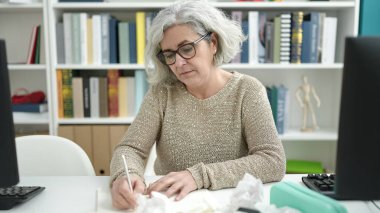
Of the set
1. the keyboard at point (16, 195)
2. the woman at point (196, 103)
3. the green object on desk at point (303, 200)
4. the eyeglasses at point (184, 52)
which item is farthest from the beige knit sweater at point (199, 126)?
the green object on desk at point (303, 200)

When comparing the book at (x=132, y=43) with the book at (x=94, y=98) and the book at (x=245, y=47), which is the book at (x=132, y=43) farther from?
the book at (x=245, y=47)

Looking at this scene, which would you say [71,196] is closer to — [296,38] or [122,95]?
[122,95]

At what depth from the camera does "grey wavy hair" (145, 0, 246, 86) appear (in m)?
1.37

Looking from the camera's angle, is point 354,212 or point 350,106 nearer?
point 350,106

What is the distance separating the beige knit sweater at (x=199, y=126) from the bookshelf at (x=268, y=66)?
0.89m

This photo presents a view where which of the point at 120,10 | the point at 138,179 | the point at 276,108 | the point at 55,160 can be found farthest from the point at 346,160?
the point at 120,10

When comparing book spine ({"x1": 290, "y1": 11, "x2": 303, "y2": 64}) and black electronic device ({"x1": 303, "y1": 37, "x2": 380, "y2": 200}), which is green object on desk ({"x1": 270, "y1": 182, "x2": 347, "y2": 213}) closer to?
black electronic device ({"x1": 303, "y1": 37, "x2": 380, "y2": 200})

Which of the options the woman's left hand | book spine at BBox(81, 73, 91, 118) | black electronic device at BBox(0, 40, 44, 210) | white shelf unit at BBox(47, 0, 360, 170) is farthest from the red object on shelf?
black electronic device at BBox(0, 40, 44, 210)

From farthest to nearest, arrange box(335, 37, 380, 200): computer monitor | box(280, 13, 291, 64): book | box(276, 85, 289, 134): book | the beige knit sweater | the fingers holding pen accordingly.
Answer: box(276, 85, 289, 134): book → box(280, 13, 291, 64): book → the beige knit sweater → the fingers holding pen → box(335, 37, 380, 200): computer monitor

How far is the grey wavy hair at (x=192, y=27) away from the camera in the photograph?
1.37 m

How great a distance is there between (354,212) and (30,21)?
2309 mm

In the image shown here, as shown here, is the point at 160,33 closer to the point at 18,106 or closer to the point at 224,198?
the point at 224,198

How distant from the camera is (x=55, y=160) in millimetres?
1463

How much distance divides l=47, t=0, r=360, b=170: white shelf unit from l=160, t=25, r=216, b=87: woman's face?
3.00 ft
